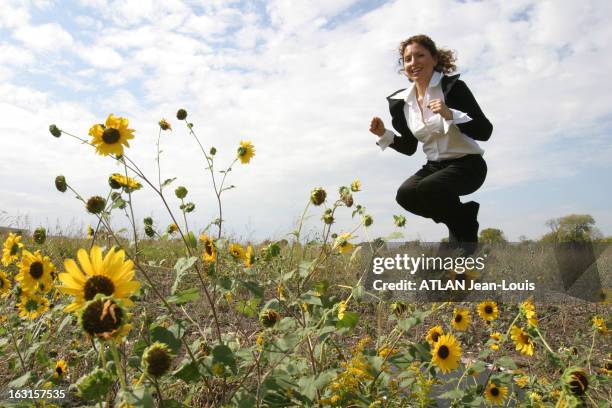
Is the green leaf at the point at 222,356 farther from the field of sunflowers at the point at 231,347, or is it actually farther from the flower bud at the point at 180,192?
the flower bud at the point at 180,192

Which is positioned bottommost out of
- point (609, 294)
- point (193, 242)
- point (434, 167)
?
point (193, 242)

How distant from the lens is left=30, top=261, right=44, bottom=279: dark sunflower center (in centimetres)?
192

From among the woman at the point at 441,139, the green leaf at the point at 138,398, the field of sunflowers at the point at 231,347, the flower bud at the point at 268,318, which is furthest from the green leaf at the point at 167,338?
the woman at the point at 441,139

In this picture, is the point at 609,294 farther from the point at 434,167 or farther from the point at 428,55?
the point at 428,55

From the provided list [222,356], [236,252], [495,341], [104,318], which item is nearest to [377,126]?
[236,252]

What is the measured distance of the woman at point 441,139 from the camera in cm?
336

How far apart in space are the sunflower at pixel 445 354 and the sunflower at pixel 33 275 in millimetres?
1448

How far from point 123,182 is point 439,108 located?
6.39 ft

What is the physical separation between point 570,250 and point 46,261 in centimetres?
628

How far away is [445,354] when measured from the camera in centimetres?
169

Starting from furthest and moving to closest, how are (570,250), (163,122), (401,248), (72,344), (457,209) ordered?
1. (570,250)
2. (401,248)
3. (457,209)
4. (163,122)
5. (72,344)

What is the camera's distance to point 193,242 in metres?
1.58

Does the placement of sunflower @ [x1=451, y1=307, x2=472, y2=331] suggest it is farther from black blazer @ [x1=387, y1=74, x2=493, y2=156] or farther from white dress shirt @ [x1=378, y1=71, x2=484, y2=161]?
black blazer @ [x1=387, y1=74, x2=493, y2=156]

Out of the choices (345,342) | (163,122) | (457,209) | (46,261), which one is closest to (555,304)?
(457,209)
